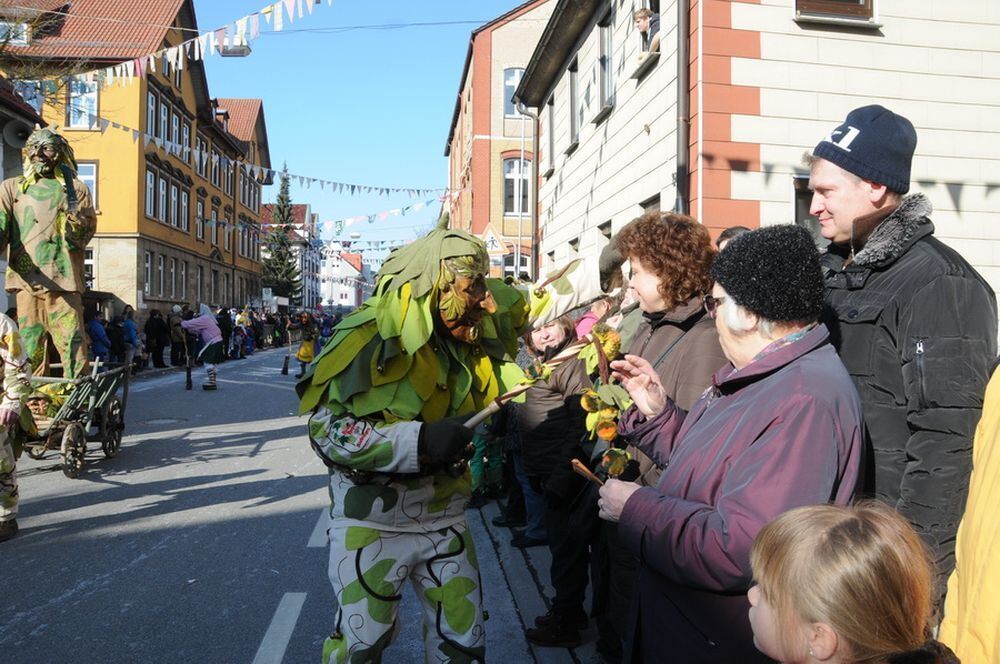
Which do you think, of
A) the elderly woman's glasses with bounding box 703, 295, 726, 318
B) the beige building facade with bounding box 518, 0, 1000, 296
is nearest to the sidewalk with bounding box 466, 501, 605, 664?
the elderly woman's glasses with bounding box 703, 295, 726, 318

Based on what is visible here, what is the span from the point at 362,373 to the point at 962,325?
1745 millimetres

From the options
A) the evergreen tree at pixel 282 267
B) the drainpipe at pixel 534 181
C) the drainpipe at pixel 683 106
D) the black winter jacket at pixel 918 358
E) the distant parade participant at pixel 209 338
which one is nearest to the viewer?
the black winter jacket at pixel 918 358

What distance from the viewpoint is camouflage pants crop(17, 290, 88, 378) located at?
7613 millimetres

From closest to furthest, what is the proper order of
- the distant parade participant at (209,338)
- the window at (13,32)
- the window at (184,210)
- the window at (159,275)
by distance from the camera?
1. the window at (13,32)
2. the distant parade participant at (209,338)
3. the window at (159,275)
4. the window at (184,210)

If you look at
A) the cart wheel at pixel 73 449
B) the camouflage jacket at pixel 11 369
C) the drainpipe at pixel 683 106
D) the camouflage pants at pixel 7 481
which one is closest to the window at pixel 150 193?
the cart wheel at pixel 73 449

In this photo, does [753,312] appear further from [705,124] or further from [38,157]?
[38,157]

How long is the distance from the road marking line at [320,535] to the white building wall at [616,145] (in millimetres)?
3557

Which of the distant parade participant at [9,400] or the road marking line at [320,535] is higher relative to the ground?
the distant parade participant at [9,400]

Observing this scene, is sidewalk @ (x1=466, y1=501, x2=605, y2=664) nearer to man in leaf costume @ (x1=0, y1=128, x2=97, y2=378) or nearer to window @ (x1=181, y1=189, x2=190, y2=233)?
man in leaf costume @ (x1=0, y1=128, x2=97, y2=378)

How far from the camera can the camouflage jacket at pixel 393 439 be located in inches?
94.3

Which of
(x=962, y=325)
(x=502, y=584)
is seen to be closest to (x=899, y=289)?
(x=962, y=325)

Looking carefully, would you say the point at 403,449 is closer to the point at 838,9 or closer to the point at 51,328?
the point at 51,328

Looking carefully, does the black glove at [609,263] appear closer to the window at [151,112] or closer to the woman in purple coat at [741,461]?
the woman in purple coat at [741,461]

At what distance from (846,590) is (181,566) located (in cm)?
469
